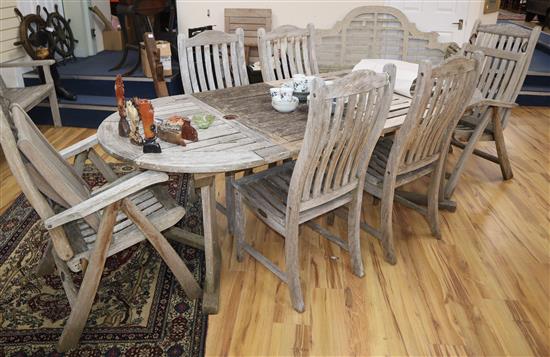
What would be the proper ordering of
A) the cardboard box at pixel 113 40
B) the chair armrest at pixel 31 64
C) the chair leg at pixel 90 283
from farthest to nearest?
the cardboard box at pixel 113 40 < the chair armrest at pixel 31 64 < the chair leg at pixel 90 283

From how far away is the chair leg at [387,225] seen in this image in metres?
2.25

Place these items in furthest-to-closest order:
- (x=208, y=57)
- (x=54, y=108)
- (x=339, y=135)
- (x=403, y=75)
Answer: (x=54, y=108)
(x=403, y=75)
(x=208, y=57)
(x=339, y=135)

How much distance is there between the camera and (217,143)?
1.88 metres

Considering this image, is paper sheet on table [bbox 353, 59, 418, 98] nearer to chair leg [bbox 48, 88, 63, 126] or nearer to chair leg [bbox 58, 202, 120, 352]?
chair leg [bbox 58, 202, 120, 352]

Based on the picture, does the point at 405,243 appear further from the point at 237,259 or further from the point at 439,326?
the point at 237,259

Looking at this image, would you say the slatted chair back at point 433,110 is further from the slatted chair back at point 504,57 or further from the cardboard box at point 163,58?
the cardboard box at point 163,58

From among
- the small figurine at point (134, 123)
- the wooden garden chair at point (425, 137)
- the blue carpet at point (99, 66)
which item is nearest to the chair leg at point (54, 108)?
the blue carpet at point (99, 66)

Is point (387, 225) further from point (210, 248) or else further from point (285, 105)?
point (210, 248)

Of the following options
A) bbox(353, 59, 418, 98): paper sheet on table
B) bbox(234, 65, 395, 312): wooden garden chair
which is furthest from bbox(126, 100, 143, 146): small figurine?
bbox(353, 59, 418, 98): paper sheet on table

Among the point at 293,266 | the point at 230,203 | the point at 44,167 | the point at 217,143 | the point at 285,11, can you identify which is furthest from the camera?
the point at 285,11

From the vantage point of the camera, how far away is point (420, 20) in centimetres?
462

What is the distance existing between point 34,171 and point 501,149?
2.94 meters

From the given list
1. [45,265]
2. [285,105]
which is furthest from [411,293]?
[45,265]

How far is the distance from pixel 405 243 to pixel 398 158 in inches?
26.6
